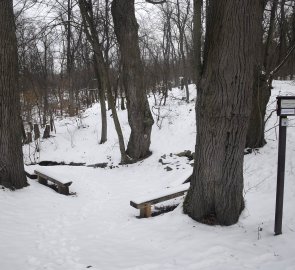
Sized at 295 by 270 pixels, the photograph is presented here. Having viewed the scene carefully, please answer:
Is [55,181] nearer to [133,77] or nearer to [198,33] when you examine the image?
[133,77]

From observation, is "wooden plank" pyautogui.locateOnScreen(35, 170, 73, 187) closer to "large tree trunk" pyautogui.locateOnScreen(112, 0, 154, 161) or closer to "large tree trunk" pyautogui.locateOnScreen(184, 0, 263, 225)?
"large tree trunk" pyautogui.locateOnScreen(184, 0, 263, 225)

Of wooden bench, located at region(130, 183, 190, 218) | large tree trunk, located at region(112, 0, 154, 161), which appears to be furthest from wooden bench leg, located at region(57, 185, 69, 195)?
large tree trunk, located at region(112, 0, 154, 161)

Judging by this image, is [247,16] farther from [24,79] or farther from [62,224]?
[24,79]

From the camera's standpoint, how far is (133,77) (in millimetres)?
10664

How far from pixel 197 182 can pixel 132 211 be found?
6.74ft

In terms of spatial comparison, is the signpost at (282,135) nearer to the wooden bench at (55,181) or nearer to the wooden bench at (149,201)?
the wooden bench at (149,201)

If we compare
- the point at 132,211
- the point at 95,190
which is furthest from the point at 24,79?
the point at 132,211

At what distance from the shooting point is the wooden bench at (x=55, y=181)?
745 cm

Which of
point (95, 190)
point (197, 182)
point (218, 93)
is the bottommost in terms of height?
point (95, 190)

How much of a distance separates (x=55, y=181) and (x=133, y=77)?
4716 millimetres

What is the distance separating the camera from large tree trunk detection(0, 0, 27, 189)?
6473mm

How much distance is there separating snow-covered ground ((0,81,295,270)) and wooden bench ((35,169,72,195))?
0.29 meters

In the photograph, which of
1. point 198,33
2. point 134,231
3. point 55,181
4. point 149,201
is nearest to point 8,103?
point 55,181

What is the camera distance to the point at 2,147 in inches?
258
